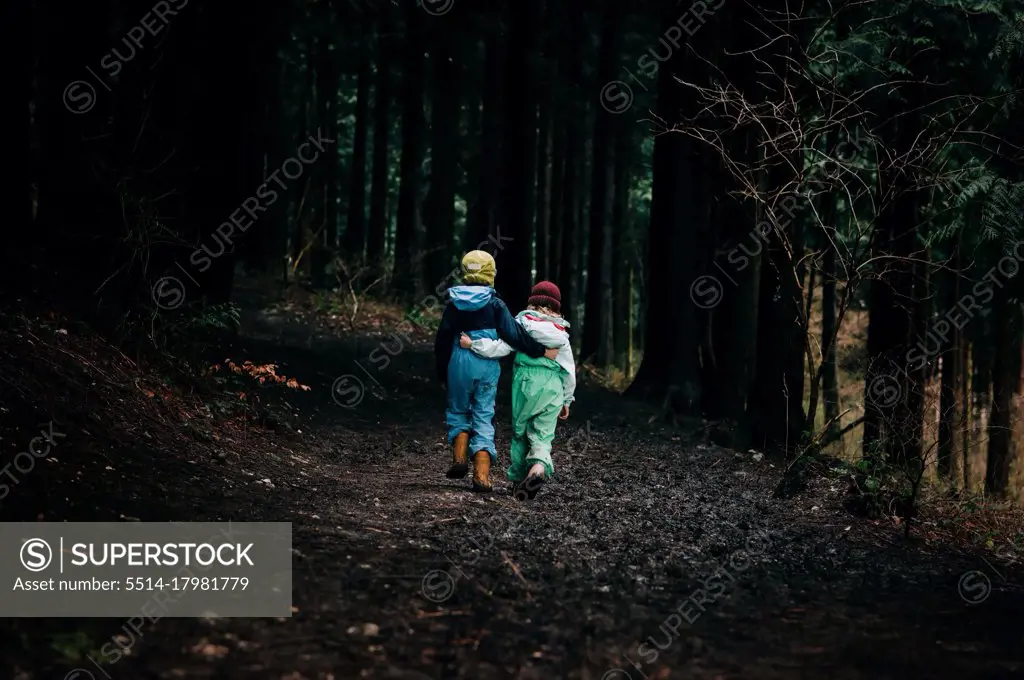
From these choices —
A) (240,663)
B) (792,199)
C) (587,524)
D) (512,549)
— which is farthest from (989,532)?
(240,663)

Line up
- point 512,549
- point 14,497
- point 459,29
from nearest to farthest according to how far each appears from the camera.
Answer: point 14,497, point 512,549, point 459,29

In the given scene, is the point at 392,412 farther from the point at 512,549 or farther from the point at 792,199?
the point at 512,549

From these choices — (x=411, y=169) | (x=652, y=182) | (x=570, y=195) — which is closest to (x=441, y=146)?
(x=411, y=169)

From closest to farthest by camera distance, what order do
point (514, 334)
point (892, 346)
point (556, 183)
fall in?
point (514, 334) < point (892, 346) < point (556, 183)

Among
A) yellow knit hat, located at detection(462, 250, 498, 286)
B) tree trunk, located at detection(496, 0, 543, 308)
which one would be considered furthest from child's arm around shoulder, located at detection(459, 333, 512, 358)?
tree trunk, located at detection(496, 0, 543, 308)

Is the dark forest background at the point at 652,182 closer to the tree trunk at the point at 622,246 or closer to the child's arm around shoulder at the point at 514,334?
the tree trunk at the point at 622,246

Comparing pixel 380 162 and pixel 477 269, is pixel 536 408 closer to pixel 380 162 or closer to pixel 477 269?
pixel 477 269

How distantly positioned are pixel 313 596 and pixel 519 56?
1362 centimetres

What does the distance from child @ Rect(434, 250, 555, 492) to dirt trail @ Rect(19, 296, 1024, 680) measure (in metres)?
0.44

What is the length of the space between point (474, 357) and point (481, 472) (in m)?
1.01

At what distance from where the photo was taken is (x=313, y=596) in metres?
5.39

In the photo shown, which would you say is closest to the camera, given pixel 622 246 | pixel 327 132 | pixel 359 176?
pixel 359 176

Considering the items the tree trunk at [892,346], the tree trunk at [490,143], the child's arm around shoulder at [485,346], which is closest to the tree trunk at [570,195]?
the tree trunk at [490,143]

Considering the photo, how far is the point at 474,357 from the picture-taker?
9.12m
